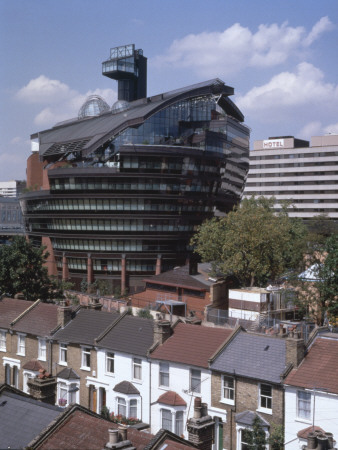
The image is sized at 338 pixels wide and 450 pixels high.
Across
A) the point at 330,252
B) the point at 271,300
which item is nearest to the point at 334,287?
the point at 330,252

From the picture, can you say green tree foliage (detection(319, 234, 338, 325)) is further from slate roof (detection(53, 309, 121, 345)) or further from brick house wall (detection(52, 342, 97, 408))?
brick house wall (detection(52, 342, 97, 408))

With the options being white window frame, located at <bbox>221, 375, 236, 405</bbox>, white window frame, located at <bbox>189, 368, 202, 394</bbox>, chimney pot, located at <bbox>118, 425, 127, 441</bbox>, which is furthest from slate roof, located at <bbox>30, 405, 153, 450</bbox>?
white window frame, located at <bbox>189, 368, 202, 394</bbox>

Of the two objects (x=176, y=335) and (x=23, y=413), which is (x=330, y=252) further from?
(x=23, y=413)

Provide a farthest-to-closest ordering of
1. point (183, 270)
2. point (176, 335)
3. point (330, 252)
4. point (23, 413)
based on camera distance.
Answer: point (183, 270) → point (330, 252) → point (176, 335) → point (23, 413)

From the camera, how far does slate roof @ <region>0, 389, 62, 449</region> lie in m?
21.2

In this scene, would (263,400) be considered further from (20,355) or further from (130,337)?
(20,355)

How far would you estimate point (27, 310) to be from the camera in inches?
1964

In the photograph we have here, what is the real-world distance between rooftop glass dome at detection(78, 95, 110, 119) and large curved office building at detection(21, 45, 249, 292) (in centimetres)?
4138

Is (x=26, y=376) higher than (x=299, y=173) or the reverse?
the reverse

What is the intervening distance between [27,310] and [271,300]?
26.4 meters

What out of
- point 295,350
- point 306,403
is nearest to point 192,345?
point 295,350

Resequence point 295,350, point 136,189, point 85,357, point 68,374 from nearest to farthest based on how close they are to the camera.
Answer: point 295,350, point 68,374, point 85,357, point 136,189

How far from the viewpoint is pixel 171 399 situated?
37875mm

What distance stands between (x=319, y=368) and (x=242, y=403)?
5.60 m
